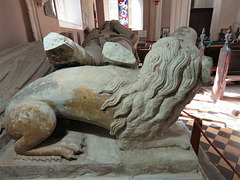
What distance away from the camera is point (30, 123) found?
103cm

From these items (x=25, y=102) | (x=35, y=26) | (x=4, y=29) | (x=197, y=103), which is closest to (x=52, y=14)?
(x=35, y=26)

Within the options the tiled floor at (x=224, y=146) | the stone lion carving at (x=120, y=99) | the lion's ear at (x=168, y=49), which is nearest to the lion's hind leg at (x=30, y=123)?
the stone lion carving at (x=120, y=99)

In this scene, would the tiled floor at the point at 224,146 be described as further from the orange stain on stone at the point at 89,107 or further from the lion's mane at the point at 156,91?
the orange stain on stone at the point at 89,107

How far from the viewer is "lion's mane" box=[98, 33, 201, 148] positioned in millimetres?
938

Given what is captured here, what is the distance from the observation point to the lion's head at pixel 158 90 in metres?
0.94

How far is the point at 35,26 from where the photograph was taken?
104 inches

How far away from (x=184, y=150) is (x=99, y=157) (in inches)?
26.0

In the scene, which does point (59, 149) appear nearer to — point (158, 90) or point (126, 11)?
point (158, 90)

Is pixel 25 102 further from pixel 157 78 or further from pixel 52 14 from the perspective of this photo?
pixel 52 14

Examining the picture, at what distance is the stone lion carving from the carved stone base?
0.07m

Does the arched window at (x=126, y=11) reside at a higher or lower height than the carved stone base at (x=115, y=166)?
higher

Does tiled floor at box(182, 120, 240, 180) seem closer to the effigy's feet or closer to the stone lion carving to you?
the stone lion carving

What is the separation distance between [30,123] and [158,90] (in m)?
0.88

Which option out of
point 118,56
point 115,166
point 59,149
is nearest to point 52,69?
point 118,56
